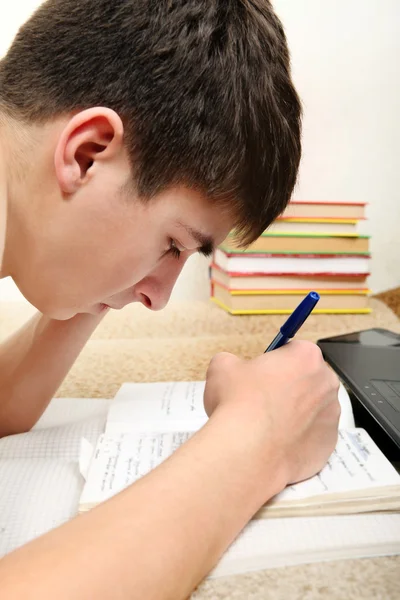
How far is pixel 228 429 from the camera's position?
44 centimetres

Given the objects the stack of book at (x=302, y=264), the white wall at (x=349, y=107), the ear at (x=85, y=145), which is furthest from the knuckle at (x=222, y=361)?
→ the white wall at (x=349, y=107)

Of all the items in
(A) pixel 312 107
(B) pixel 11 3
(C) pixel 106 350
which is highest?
(B) pixel 11 3

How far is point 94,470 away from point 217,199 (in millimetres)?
269

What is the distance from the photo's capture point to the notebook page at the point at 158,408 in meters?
0.61

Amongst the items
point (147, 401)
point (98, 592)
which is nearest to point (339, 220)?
point (147, 401)

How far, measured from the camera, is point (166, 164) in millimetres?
513

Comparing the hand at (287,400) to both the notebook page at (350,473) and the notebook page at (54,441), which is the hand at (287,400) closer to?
the notebook page at (350,473)

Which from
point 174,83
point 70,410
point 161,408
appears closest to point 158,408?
point 161,408

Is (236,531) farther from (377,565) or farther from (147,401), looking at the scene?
(147,401)

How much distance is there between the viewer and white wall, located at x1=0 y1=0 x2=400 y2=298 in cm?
143

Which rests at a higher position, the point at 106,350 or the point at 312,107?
the point at 312,107

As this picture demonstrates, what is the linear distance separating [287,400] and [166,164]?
0.23 meters

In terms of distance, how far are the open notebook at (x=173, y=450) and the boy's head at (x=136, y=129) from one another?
154mm

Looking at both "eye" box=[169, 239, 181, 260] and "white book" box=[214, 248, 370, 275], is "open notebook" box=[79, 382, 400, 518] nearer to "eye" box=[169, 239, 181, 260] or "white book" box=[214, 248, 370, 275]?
"eye" box=[169, 239, 181, 260]
